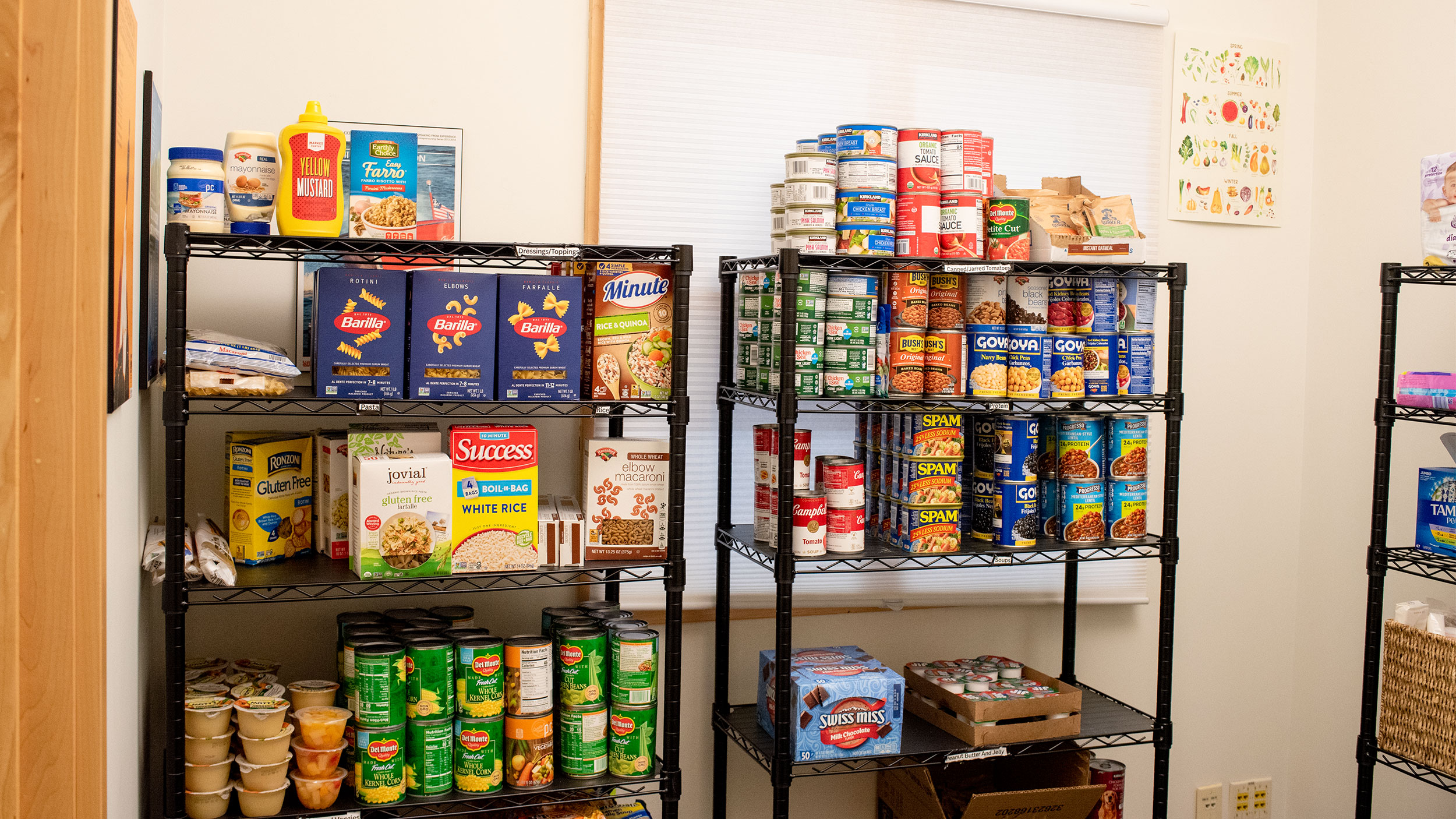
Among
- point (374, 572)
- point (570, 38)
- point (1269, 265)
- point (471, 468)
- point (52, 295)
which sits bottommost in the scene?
point (374, 572)

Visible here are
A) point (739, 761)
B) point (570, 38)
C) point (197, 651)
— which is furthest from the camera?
point (739, 761)

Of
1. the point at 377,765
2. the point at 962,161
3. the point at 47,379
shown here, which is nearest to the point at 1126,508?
the point at 962,161

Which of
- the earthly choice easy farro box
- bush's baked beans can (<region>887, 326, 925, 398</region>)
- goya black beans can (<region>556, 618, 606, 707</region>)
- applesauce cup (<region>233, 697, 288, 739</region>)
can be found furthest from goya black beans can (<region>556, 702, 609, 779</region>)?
bush's baked beans can (<region>887, 326, 925, 398</region>)

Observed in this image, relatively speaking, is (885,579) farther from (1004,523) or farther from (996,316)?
(996,316)

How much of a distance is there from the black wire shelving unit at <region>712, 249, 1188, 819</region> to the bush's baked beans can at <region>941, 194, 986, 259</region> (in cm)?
7

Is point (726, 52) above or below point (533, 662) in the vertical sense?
above

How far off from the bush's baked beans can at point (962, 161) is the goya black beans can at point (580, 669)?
4.53ft

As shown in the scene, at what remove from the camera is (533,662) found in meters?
2.39

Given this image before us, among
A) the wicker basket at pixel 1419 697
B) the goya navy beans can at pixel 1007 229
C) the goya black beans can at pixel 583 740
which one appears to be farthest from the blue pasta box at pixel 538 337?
the wicker basket at pixel 1419 697

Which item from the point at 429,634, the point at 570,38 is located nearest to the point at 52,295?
the point at 429,634

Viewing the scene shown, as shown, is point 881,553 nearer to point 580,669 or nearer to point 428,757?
point 580,669

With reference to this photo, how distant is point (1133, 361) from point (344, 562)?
2.00 meters

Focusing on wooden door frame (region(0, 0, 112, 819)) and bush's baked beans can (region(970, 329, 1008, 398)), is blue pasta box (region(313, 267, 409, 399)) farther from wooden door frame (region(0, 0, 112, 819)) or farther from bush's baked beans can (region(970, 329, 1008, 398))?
bush's baked beans can (region(970, 329, 1008, 398))

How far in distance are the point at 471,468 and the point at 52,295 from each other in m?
1.14
